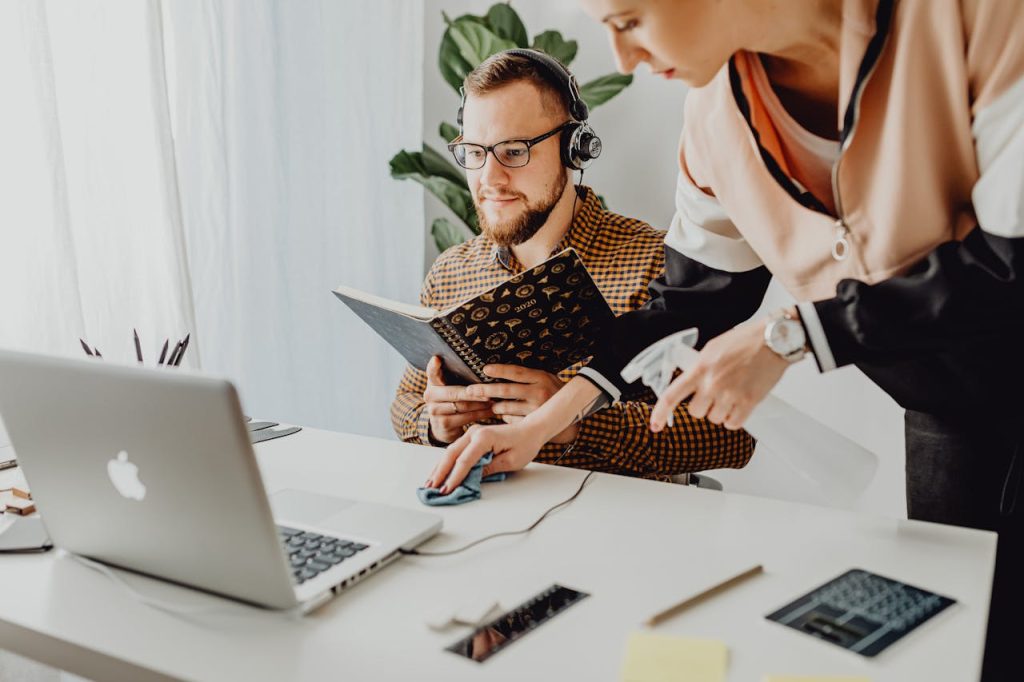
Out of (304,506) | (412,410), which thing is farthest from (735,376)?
(412,410)

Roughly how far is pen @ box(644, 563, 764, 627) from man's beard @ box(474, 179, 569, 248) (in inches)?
37.4

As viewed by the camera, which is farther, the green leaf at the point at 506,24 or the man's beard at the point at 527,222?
the green leaf at the point at 506,24

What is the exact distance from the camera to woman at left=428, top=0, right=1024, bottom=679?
0.88m

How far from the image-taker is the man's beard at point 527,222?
1.74 metres

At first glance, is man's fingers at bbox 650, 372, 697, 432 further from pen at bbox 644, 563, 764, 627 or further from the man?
the man

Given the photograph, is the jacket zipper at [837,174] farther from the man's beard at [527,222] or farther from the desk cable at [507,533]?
the man's beard at [527,222]

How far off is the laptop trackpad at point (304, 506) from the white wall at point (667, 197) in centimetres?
153

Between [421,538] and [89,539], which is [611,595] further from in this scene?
[89,539]

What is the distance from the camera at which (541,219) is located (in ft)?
5.74

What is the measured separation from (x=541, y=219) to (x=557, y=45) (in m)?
0.80

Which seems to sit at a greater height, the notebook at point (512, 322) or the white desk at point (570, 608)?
the notebook at point (512, 322)

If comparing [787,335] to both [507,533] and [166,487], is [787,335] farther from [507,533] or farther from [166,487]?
[166,487]

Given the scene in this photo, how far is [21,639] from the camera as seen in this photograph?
0.85 meters

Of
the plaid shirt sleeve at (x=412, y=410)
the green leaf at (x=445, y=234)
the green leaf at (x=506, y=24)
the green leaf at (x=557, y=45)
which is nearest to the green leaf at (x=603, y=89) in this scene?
the green leaf at (x=557, y=45)
